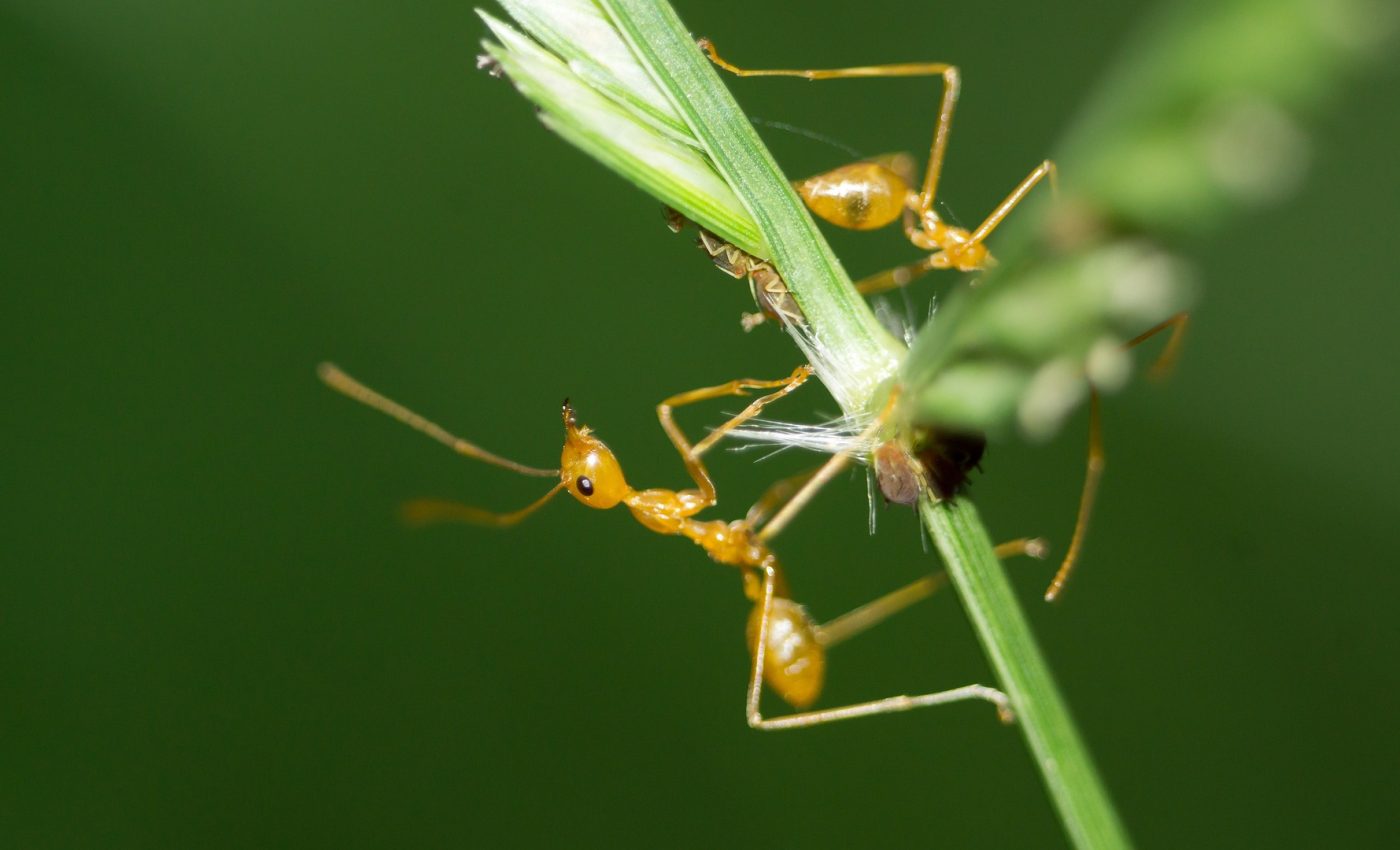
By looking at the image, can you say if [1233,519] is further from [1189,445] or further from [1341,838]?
[1341,838]

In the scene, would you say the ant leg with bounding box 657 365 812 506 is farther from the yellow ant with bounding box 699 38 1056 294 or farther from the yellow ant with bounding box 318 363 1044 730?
the yellow ant with bounding box 699 38 1056 294

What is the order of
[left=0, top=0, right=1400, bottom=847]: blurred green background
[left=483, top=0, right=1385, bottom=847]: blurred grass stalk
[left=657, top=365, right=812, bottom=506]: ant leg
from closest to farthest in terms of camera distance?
[left=483, top=0, right=1385, bottom=847]: blurred grass stalk → [left=657, top=365, right=812, bottom=506]: ant leg → [left=0, top=0, right=1400, bottom=847]: blurred green background

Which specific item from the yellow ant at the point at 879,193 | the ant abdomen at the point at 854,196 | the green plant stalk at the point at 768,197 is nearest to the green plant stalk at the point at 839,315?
the green plant stalk at the point at 768,197

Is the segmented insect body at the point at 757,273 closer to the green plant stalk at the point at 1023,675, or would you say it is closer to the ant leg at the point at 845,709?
the green plant stalk at the point at 1023,675

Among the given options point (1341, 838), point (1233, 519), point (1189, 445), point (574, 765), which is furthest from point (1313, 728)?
point (574, 765)

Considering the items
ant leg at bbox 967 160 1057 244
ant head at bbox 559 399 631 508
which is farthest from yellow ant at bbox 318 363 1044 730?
Answer: ant leg at bbox 967 160 1057 244

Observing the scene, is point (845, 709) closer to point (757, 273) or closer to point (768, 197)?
point (757, 273)

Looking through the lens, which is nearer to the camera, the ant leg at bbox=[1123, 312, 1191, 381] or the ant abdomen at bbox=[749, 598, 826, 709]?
the ant leg at bbox=[1123, 312, 1191, 381]
